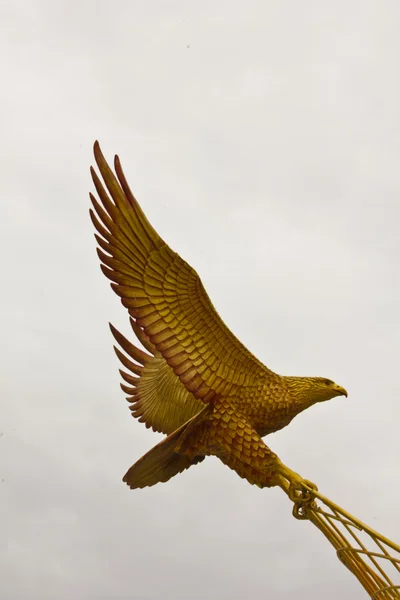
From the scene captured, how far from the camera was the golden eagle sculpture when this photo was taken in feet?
20.4

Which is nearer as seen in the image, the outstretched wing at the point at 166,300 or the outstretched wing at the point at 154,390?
the outstretched wing at the point at 166,300

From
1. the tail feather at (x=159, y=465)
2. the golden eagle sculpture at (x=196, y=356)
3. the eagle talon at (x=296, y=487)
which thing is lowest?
the eagle talon at (x=296, y=487)

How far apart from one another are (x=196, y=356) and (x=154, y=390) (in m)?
1.25

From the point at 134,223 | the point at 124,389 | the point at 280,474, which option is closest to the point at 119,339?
the point at 124,389

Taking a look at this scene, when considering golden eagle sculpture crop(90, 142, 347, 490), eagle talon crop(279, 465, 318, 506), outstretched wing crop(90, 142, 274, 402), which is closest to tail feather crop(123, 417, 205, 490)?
golden eagle sculpture crop(90, 142, 347, 490)

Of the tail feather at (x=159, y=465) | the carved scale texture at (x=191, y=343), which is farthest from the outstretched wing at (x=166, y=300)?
the tail feather at (x=159, y=465)

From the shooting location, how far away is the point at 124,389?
25.4 ft

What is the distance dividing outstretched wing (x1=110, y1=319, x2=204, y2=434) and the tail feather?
36 centimetres

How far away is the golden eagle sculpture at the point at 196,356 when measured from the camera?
20.4ft

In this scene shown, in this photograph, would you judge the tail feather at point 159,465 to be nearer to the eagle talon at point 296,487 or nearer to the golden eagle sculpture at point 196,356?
the golden eagle sculpture at point 196,356

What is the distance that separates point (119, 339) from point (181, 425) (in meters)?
1.18

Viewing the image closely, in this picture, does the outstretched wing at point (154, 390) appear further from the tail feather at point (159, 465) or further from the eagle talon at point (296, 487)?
the eagle talon at point (296, 487)

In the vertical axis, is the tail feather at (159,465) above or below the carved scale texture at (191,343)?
below

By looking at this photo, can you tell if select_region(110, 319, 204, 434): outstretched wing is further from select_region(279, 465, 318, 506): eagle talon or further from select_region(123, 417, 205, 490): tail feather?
select_region(279, 465, 318, 506): eagle talon
